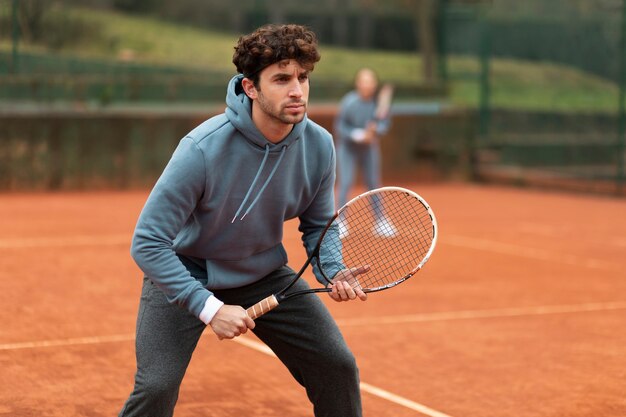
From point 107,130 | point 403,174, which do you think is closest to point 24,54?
point 107,130

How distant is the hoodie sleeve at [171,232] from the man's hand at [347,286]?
17.4 inches

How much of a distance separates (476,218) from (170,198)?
10993 mm

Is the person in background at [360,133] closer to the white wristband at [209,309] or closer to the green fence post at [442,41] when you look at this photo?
the green fence post at [442,41]

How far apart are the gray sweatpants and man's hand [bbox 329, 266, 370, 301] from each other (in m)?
0.17

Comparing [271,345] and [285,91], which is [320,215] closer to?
[271,345]

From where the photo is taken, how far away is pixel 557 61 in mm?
19266

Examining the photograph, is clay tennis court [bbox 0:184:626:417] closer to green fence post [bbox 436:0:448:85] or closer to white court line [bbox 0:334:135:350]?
white court line [bbox 0:334:135:350]

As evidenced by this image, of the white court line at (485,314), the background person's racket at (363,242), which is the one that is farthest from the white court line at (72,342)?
the background person's racket at (363,242)

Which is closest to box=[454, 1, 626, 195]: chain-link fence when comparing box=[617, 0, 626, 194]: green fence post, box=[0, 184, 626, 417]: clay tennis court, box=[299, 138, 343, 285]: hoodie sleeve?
box=[617, 0, 626, 194]: green fence post

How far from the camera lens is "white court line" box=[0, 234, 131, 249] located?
11.4 m

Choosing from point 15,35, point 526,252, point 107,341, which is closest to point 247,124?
point 107,341

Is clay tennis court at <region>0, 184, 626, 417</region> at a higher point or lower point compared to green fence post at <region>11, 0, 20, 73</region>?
lower

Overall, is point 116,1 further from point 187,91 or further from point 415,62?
point 415,62

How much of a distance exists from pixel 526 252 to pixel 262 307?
7702 millimetres
